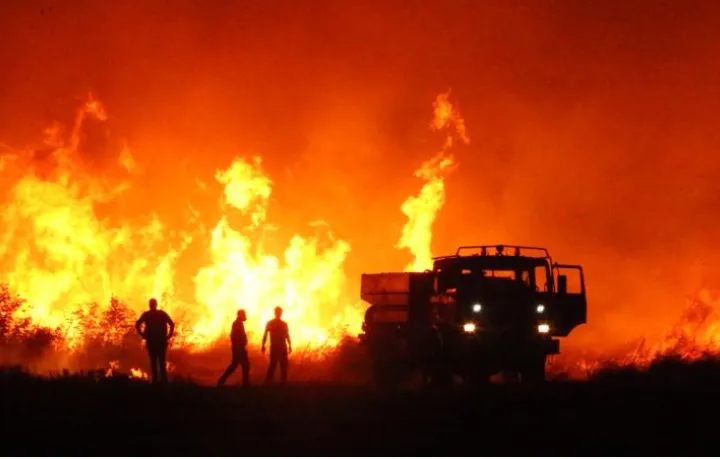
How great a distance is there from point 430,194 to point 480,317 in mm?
20570

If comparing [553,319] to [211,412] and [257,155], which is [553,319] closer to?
[211,412]

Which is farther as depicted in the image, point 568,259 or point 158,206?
point 568,259

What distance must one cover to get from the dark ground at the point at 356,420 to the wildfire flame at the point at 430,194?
68.1 feet

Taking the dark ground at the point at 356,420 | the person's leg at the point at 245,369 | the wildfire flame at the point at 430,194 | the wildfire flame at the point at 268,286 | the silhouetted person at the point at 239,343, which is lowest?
the dark ground at the point at 356,420

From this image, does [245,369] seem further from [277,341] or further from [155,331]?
[155,331]

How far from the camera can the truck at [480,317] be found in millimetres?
23656

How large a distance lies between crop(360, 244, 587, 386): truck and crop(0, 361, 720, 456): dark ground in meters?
2.22

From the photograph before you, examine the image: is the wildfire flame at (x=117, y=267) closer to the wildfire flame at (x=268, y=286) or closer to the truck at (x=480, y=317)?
the wildfire flame at (x=268, y=286)

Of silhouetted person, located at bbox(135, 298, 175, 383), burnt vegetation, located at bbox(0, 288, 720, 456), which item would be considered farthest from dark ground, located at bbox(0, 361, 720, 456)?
silhouetted person, located at bbox(135, 298, 175, 383)

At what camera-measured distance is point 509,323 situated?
78.4ft

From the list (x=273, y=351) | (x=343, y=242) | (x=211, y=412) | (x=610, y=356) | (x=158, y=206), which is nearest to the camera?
(x=211, y=412)

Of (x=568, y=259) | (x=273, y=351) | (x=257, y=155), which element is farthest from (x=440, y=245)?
(x=273, y=351)

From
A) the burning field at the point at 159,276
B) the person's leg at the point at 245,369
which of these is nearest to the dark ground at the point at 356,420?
the person's leg at the point at 245,369

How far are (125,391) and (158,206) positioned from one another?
26.7 metres
